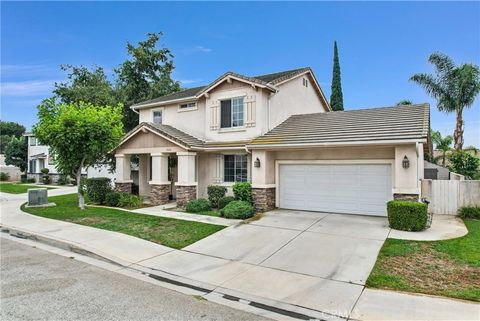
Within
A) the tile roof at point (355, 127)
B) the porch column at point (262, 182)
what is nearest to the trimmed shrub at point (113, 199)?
the porch column at point (262, 182)

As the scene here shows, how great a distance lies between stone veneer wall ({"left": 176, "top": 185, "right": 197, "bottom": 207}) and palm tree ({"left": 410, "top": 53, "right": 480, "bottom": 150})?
20090mm

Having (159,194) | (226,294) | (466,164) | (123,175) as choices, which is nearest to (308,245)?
(226,294)

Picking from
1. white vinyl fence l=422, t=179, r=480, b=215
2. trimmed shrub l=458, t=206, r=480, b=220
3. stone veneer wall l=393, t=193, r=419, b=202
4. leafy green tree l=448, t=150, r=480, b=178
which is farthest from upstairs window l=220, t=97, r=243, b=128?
leafy green tree l=448, t=150, r=480, b=178

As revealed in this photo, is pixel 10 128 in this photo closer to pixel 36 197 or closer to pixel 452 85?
pixel 36 197

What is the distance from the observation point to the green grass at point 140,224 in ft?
30.5

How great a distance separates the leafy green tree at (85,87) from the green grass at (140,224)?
35.9 ft

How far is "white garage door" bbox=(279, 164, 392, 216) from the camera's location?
12.1m

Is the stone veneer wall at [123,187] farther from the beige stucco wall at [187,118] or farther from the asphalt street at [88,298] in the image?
the asphalt street at [88,298]

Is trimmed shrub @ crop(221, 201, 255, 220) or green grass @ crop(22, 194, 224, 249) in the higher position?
trimmed shrub @ crop(221, 201, 255, 220)

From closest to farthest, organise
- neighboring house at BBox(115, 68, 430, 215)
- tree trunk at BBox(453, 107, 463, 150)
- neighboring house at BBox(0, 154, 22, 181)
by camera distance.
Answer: neighboring house at BBox(115, 68, 430, 215) < tree trunk at BBox(453, 107, 463, 150) < neighboring house at BBox(0, 154, 22, 181)

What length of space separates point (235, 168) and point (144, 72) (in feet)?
50.7

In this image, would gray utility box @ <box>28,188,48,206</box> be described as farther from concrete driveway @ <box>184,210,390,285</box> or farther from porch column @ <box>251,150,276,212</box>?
concrete driveway @ <box>184,210,390,285</box>

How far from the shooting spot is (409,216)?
9656 millimetres

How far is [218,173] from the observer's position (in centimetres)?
1633
